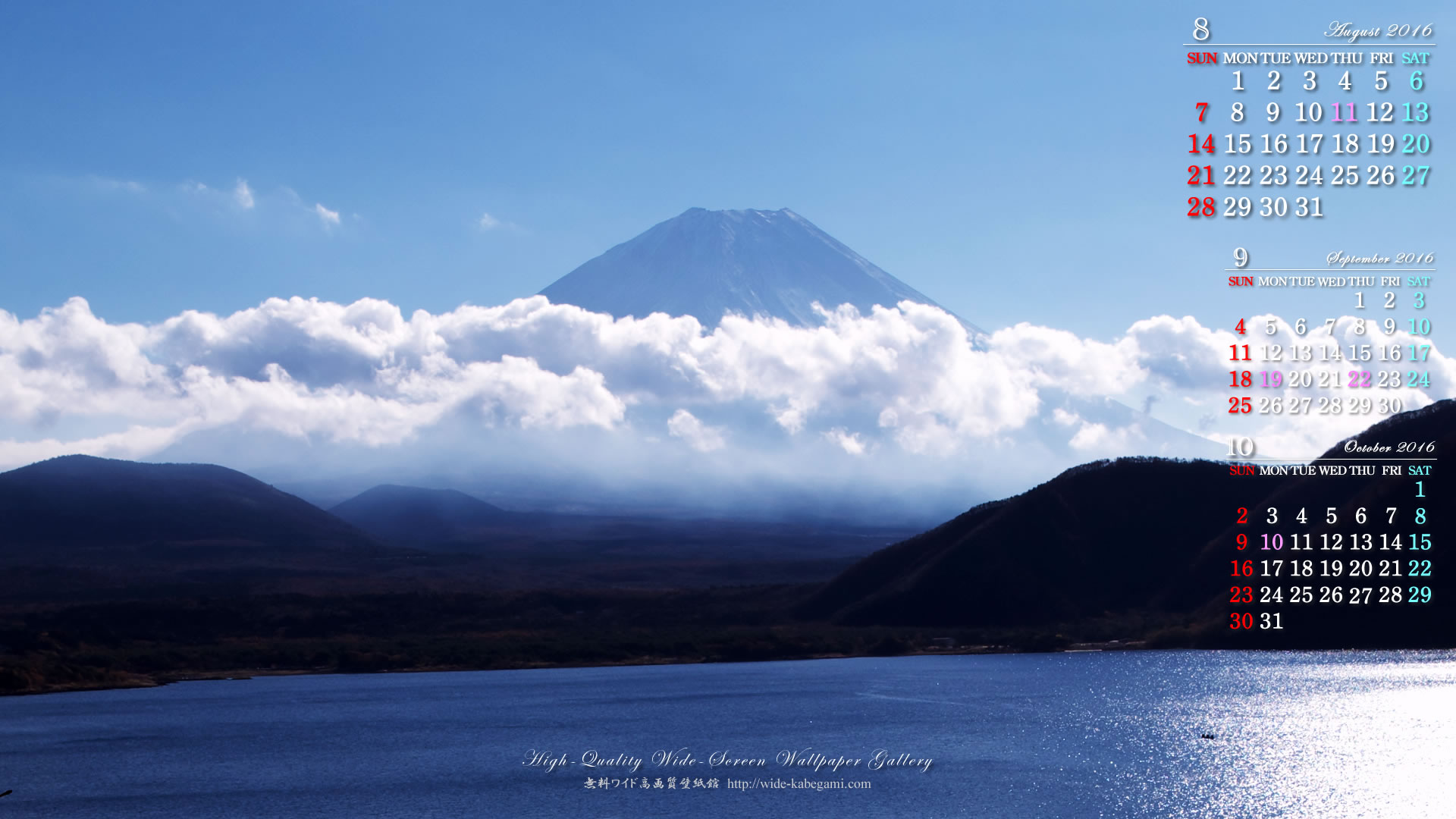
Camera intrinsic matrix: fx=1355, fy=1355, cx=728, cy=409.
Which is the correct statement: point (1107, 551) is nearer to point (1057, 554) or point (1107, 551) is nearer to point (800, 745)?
point (1057, 554)

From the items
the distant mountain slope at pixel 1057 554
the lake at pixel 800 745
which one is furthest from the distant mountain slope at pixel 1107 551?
the lake at pixel 800 745

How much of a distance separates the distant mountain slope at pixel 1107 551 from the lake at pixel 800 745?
14451 millimetres

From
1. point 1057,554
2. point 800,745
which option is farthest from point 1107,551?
point 800,745

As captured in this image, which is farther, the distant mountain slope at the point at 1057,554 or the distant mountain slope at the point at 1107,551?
the distant mountain slope at the point at 1057,554

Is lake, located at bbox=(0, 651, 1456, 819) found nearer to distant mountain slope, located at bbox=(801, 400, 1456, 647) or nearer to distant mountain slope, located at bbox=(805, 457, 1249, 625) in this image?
distant mountain slope, located at bbox=(801, 400, 1456, 647)

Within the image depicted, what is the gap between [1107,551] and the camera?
11750cm

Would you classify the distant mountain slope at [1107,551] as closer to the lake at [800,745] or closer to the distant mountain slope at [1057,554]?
the distant mountain slope at [1057,554]

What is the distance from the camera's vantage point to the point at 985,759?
52.7m

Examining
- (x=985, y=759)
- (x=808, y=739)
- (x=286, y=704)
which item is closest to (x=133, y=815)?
(x=808, y=739)

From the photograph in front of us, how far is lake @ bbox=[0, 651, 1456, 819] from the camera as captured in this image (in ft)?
149

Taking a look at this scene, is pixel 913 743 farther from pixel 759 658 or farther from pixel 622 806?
pixel 759 658

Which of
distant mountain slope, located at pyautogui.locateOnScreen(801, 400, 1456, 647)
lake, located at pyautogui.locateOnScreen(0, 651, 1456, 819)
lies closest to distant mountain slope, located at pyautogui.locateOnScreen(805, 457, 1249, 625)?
distant mountain slope, located at pyautogui.locateOnScreen(801, 400, 1456, 647)

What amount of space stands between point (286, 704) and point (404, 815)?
1632 inches

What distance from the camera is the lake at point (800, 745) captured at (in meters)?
45.4
